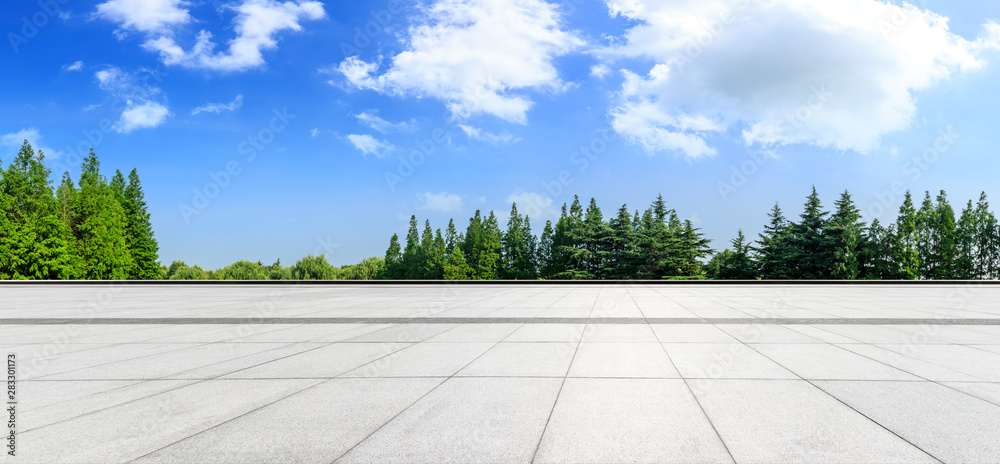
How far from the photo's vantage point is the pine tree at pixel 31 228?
47750 millimetres

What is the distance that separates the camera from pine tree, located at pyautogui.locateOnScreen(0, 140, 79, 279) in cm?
4775

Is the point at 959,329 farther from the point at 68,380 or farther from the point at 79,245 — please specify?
the point at 79,245

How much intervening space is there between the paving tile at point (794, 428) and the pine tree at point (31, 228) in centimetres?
6763

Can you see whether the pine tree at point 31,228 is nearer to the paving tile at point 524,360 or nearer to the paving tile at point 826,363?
the paving tile at point 524,360

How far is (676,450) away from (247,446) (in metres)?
3.42

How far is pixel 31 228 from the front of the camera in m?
48.7

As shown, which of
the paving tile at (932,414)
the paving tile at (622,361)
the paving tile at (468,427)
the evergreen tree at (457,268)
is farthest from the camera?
the evergreen tree at (457,268)

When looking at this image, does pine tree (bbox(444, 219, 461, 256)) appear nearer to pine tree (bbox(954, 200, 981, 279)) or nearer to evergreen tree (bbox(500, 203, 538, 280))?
evergreen tree (bbox(500, 203, 538, 280))

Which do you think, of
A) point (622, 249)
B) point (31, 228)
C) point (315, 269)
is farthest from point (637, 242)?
point (315, 269)

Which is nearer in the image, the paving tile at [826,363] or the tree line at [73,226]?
the paving tile at [826,363]

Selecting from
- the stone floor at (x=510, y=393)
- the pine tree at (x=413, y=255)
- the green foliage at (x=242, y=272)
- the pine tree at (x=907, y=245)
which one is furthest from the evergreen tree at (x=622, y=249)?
the green foliage at (x=242, y=272)

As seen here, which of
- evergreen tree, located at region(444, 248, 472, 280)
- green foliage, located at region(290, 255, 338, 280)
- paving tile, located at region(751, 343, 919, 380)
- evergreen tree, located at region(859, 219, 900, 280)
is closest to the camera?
paving tile, located at region(751, 343, 919, 380)

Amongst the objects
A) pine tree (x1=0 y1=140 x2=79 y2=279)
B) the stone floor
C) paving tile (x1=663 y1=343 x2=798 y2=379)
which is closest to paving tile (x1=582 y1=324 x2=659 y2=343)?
the stone floor

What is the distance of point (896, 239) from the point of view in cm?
5834
